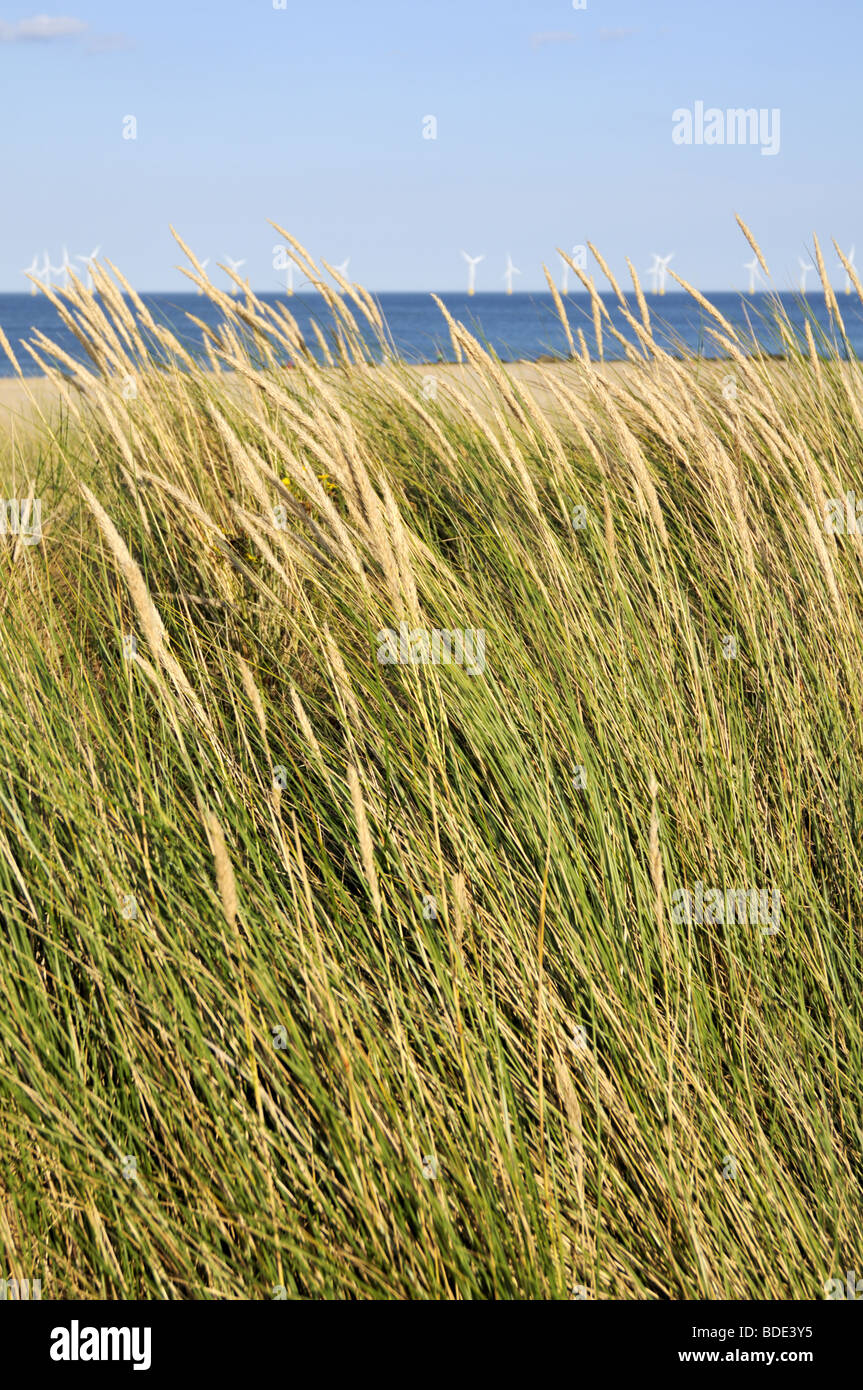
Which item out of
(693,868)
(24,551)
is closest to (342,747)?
(693,868)

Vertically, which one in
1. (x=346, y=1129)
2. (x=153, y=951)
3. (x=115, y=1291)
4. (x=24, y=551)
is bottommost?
(x=115, y=1291)

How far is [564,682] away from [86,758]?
0.95 metres

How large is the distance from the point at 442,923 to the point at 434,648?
600 millimetres

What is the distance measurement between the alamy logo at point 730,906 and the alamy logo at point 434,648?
0.59 metres

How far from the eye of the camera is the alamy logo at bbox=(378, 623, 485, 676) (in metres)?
1.91

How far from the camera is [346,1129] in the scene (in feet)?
3.97

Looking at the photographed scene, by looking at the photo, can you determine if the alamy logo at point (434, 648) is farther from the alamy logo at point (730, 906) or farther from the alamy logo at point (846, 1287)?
the alamy logo at point (846, 1287)

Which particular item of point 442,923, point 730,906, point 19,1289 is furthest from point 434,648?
point 19,1289

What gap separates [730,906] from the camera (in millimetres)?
1653

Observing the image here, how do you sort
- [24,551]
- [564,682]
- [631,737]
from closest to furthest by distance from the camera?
[631,737], [564,682], [24,551]
